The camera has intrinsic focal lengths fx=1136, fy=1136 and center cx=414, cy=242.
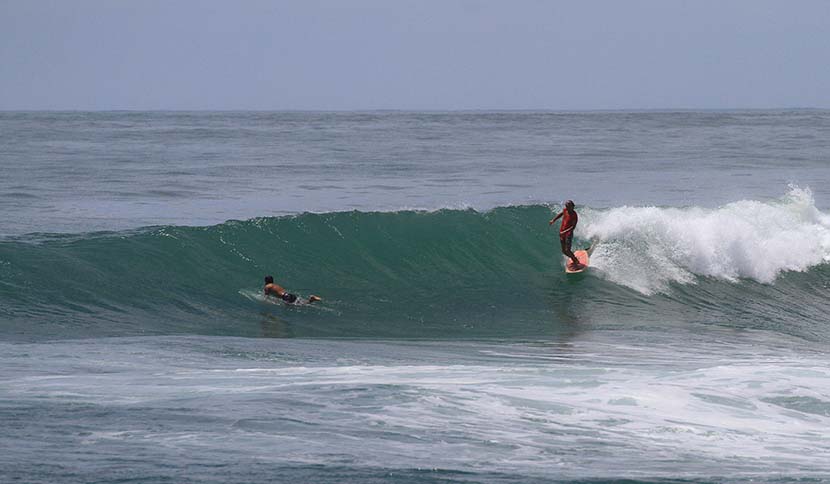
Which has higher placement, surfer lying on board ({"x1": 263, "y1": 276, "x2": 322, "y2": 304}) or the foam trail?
the foam trail

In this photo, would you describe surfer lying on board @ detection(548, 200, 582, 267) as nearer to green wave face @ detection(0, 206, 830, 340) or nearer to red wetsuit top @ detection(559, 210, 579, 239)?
red wetsuit top @ detection(559, 210, 579, 239)

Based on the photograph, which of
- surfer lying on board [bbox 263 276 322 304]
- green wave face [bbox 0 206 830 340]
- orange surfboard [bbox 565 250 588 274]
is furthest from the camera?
orange surfboard [bbox 565 250 588 274]

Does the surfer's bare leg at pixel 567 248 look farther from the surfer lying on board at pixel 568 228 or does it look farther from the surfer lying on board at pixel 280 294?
the surfer lying on board at pixel 280 294

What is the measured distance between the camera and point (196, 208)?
29016 mm

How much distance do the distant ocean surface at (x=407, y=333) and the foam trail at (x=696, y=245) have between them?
0.07 meters

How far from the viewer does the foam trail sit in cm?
2191

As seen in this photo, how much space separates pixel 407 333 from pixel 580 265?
19.6 feet

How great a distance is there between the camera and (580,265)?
21500mm

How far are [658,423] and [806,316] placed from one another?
10430mm

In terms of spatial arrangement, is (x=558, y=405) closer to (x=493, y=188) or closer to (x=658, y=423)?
(x=658, y=423)

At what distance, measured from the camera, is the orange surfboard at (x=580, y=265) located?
21.4 metres

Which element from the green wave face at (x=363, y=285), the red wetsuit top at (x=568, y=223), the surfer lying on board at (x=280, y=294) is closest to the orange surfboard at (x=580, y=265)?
the green wave face at (x=363, y=285)

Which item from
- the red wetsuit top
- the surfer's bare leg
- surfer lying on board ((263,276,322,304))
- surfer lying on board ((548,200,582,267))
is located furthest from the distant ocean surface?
the red wetsuit top

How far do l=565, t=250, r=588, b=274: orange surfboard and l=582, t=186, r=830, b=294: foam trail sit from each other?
0.23m
